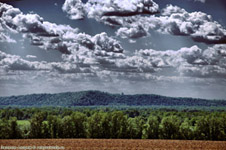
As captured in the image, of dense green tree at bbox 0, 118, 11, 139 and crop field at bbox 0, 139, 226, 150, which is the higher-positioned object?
crop field at bbox 0, 139, 226, 150

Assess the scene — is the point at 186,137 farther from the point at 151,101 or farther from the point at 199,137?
the point at 151,101

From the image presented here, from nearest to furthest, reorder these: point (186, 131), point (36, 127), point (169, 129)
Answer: point (36, 127) → point (186, 131) → point (169, 129)

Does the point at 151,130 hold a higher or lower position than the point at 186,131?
lower

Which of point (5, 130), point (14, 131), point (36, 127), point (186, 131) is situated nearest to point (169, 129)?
point (186, 131)

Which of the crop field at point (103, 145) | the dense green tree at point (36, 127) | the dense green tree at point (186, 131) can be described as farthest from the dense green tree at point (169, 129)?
the dense green tree at point (36, 127)

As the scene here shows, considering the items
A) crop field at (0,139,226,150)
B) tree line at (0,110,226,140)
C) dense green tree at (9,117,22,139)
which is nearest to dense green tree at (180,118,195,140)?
tree line at (0,110,226,140)

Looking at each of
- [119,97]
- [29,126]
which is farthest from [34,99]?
[29,126]

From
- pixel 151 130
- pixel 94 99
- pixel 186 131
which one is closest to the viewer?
pixel 186 131

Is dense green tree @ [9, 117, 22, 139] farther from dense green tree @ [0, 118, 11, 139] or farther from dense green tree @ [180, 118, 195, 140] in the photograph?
dense green tree @ [180, 118, 195, 140]

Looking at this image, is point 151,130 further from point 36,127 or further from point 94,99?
point 94,99

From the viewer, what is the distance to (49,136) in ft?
69.2

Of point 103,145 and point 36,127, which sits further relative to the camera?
point 36,127

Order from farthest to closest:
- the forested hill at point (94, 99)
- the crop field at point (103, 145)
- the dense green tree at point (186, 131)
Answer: the forested hill at point (94, 99) < the dense green tree at point (186, 131) < the crop field at point (103, 145)

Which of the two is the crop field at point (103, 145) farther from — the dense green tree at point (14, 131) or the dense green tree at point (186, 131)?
the dense green tree at point (186, 131)
